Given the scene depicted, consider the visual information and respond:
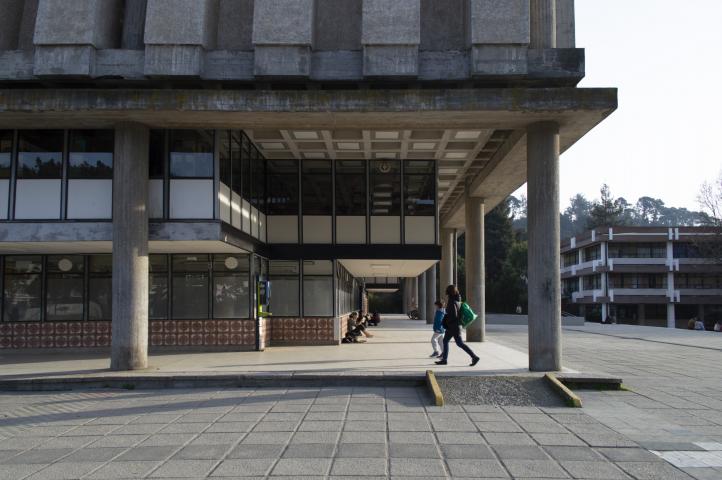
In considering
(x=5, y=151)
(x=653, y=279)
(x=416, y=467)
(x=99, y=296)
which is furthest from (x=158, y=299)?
(x=653, y=279)

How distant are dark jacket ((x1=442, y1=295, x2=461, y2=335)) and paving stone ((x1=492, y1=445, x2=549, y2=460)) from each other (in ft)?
21.4

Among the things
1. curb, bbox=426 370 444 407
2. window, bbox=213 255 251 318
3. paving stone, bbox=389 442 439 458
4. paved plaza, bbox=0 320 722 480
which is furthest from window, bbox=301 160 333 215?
paving stone, bbox=389 442 439 458

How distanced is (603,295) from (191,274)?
213 ft

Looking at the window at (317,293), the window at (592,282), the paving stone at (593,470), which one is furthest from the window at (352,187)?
the window at (592,282)

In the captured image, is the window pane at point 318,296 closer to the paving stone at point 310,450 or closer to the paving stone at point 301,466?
the paving stone at point 310,450

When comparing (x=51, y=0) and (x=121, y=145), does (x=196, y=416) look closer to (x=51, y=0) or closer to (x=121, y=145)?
(x=121, y=145)

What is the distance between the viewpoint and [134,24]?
623 inches

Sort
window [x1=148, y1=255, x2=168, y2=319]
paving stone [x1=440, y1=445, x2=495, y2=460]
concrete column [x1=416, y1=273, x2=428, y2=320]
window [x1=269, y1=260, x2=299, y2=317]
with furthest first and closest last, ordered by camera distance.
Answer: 1. concrete column [x1=416, y1=273, x2=428, y2=320]
2. window [x1=269, y1=260, x2=299, y2=317]
3. window [x1=148, y1=255, x2=168, y2=319]
4. paving stone [x1=440, y1=445, x2=495, y2=460]

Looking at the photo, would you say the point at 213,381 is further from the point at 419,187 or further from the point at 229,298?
the point at 419,187

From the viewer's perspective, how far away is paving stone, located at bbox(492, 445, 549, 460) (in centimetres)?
766

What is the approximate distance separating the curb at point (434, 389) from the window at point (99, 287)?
36.5ft

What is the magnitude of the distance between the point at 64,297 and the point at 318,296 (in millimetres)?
7919

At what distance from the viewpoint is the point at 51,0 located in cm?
1471

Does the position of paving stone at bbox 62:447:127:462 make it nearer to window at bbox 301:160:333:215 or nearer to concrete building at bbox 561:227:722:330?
window at bbox 301:160:333:215
